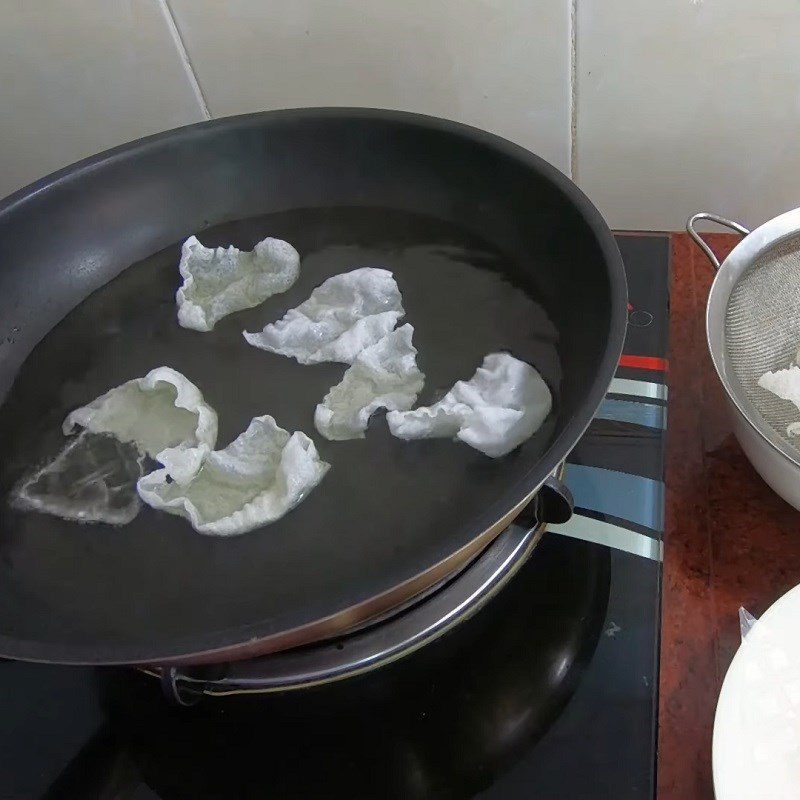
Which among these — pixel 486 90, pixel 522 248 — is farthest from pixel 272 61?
pixel 522 248

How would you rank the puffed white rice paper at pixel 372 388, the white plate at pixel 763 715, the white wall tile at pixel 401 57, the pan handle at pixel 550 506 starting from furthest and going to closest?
the white wall tile at pixel 401 57 < the puffed white rice paper at pixel 372 388 < the pan handle at pixel 550 506 < the white plate at pixel 763 715

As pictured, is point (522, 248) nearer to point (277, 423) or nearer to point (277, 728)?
point (277, 423)

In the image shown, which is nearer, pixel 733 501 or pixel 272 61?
pixel 733 501

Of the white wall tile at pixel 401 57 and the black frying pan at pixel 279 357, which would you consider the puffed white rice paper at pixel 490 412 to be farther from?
the white wall tile at pixel 401 57

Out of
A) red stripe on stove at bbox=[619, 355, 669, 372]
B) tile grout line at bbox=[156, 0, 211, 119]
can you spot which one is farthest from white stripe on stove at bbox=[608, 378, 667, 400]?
tile grout line at bbox=[156, 0, 211, 119]

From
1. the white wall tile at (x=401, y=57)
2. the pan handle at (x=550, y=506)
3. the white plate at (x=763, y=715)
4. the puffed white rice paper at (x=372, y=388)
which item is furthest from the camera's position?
the white wall tile at (x=401, y=57)

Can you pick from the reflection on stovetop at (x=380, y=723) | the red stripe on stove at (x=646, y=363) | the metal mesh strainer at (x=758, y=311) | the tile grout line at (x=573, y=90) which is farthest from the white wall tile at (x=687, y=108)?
the reflection on stovetop at (x=380, y=723)
